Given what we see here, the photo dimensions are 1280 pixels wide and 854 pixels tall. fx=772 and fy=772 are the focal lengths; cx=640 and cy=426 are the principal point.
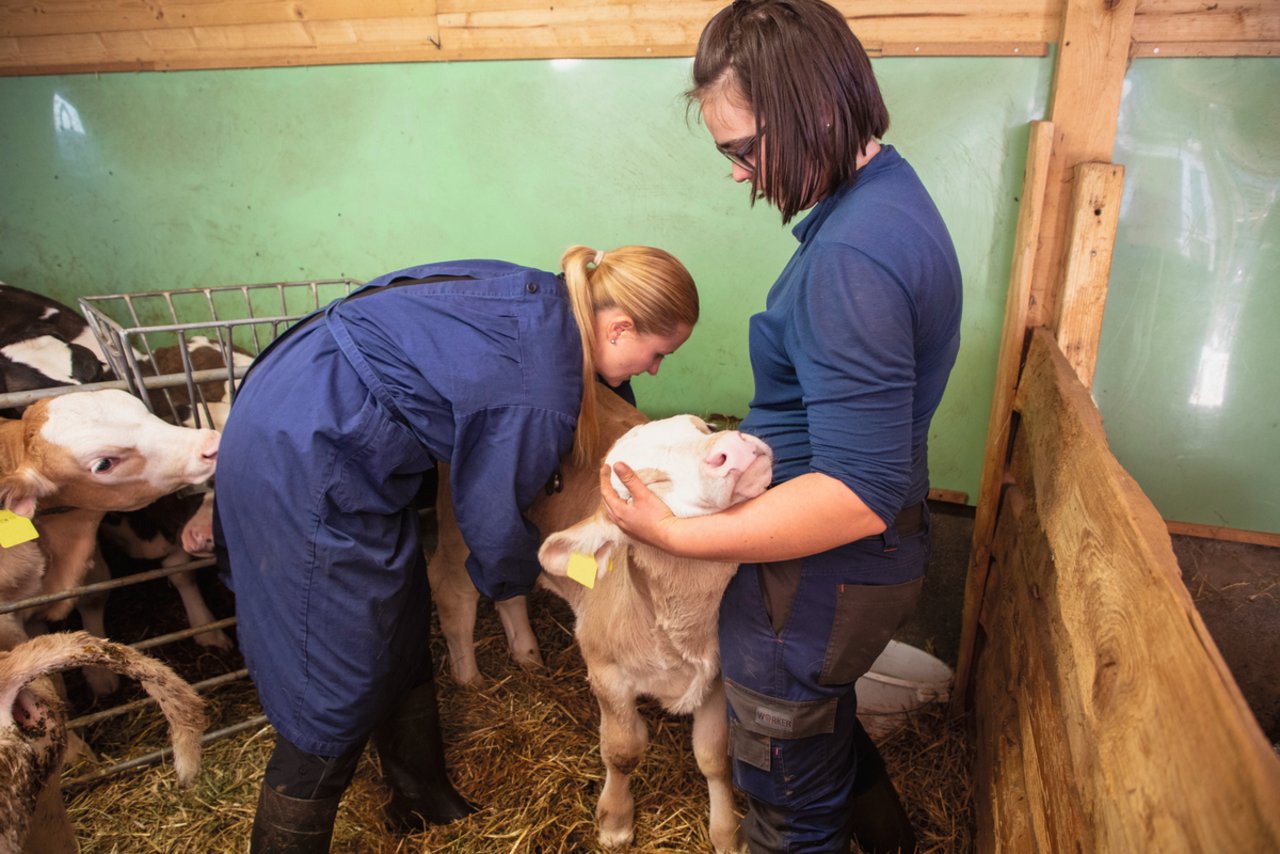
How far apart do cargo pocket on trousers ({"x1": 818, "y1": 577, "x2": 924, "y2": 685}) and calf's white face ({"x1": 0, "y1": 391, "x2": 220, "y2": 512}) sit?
2159 millimetres

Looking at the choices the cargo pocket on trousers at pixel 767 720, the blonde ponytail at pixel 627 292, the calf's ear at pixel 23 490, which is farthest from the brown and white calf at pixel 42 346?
the cargo pocket on trousers at pixel 767 720

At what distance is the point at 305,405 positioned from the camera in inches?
73.5

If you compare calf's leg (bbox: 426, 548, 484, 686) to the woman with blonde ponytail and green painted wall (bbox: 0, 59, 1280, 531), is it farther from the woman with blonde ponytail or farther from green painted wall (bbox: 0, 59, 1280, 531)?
green painted wall (bbox: 0, 59, 1280, 531)

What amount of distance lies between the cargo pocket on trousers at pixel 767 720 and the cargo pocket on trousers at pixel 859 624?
79 millimetres

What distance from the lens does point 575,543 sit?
199 cm

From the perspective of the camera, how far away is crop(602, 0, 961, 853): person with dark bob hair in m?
1.36

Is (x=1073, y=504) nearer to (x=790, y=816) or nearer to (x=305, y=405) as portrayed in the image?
(x=790, y=816)

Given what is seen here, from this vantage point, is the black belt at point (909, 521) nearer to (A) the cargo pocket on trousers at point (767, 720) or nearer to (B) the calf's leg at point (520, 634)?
(A) the cargo pocket on trousers at point (767, 720)

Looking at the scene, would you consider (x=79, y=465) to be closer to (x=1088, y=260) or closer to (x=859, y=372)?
(x=859, y=372)

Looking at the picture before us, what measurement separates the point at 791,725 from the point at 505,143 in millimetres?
2760

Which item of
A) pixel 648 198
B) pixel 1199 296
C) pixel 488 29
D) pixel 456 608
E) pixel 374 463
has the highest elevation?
pixel 488 29

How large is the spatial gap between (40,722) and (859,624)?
6.23 ft

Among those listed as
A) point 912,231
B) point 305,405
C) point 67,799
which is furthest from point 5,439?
point 912,231

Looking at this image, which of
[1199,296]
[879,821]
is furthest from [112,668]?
[1199,296]
